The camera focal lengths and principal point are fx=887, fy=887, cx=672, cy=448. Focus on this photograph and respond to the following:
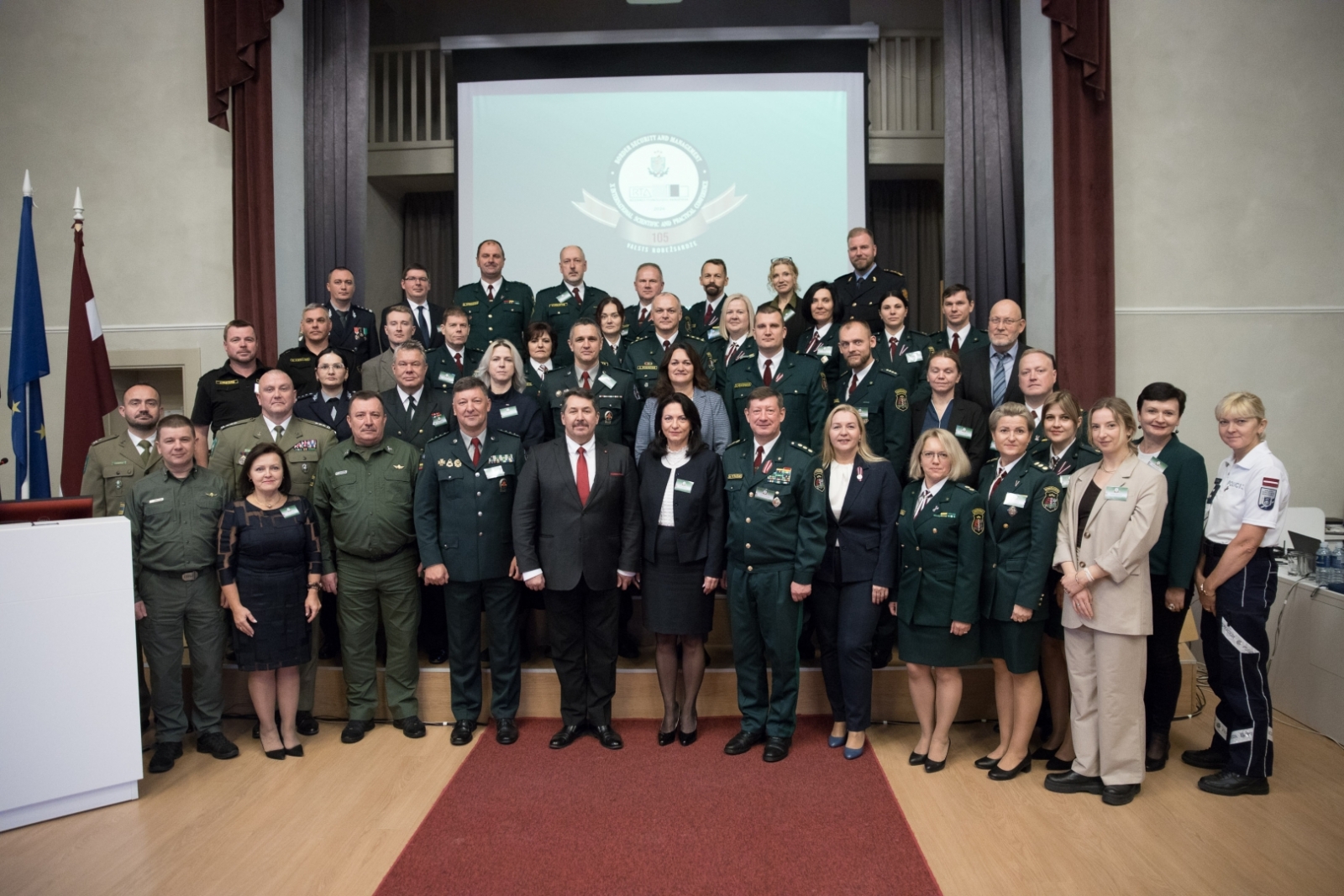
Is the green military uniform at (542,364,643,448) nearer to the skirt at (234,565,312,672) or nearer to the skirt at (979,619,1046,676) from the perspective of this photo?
the skirt at (234,565,312,672)

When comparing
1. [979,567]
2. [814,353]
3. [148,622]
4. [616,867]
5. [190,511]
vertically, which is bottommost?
[616,867]

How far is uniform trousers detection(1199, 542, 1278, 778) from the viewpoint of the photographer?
325 cm

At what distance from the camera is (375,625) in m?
3.97

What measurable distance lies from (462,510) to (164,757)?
154 cm

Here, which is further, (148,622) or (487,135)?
(487,135)

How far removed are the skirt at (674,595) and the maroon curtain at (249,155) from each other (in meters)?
3.72

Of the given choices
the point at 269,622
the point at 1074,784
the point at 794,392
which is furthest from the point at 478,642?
the point at 1074,784

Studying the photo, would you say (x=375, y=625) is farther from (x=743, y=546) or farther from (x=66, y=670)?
(x=743, y=546)

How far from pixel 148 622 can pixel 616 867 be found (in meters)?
2.26

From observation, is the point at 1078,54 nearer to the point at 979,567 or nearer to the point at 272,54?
the point at 979,567

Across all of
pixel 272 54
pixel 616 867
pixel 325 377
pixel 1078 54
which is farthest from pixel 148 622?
pixel 1078 54

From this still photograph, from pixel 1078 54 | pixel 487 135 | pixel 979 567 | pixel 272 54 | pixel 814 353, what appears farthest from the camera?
pixel 487 135

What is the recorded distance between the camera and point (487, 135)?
6922 mm

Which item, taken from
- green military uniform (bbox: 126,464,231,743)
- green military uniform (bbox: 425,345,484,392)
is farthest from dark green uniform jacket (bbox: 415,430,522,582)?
green military uniform (bbox: 425,345,484,392)
